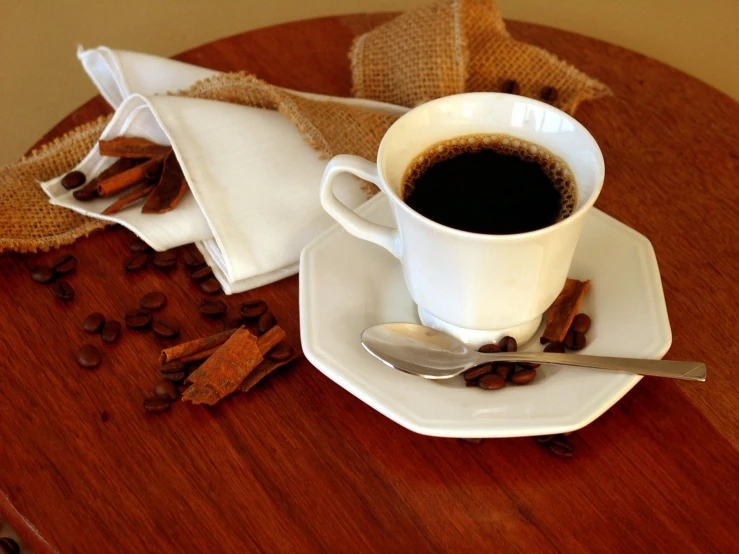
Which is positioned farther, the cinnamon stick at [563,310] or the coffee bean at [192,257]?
the coffee bean at [192,257]

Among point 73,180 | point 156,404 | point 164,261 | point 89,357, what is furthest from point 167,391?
point 73,180

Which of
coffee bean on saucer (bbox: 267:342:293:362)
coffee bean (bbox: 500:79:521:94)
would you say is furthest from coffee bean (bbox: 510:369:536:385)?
coffee bean (bbox: 500:79:521:94)

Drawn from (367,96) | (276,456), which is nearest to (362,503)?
(276,456)

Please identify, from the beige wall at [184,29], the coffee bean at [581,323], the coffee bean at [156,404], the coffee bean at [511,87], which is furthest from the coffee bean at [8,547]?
the beige wall at [184,29]

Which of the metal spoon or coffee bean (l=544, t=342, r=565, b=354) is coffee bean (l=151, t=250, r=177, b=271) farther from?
coffee bean (l=544, t=342, r=565, b=354)

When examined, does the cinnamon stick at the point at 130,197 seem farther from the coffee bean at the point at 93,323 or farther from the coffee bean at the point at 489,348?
the coffee bean at the point at 489,348

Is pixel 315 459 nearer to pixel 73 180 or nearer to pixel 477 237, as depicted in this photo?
pixel 477 237
